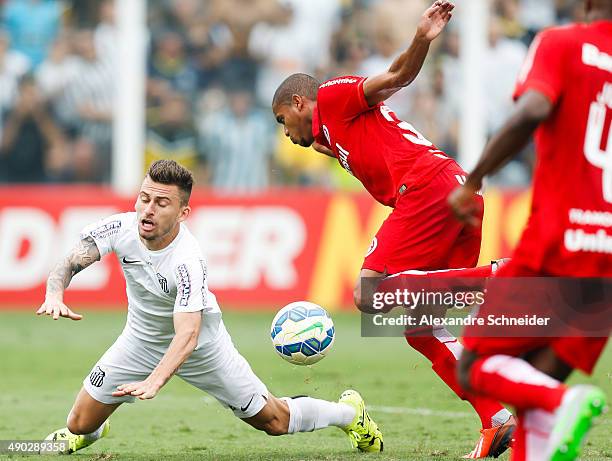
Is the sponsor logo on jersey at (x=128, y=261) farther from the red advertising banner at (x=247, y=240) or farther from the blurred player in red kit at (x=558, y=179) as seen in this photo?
the red advertising banner at (x=247, y=240)

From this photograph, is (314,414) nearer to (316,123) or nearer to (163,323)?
(163,323)

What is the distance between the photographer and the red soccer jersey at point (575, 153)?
14.5 ft

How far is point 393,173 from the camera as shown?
716 centimetres

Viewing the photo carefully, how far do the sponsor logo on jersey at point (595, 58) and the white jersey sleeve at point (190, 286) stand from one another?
99.5 inches

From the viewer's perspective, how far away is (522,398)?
14.4 ft

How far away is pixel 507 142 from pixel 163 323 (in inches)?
111

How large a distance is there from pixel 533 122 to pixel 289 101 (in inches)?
123

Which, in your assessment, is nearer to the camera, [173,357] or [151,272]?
[173,357]

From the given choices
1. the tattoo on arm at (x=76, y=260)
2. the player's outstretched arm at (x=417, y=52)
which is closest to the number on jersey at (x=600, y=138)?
the player's outstretched arm at (x=417, y=52)

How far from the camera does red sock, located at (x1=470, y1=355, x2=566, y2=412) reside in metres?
4.31

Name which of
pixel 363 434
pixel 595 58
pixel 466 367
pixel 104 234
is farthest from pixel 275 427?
pixel 595 58

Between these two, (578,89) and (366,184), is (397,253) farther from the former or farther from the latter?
(578,89)

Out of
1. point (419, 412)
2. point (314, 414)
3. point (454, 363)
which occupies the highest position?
point (454, 363)

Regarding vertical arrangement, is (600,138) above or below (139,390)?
above
